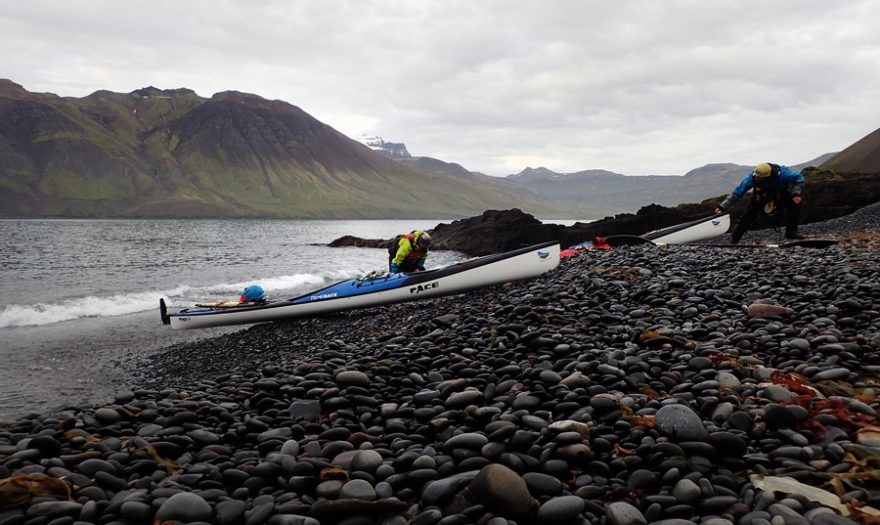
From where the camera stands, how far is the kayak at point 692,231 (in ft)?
59.9

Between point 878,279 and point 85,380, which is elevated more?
point 878,279

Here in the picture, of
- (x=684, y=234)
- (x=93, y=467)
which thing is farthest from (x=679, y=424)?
(x=684, y=234)

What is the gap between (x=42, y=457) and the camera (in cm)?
475

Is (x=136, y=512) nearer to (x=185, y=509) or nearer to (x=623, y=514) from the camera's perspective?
(x=185, y=509)

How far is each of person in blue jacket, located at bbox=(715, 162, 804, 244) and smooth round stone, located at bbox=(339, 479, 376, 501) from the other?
15264mm

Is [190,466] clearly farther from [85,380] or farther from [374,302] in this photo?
[374,302]

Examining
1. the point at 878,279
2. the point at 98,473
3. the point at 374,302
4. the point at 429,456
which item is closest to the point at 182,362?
the point at 374,302

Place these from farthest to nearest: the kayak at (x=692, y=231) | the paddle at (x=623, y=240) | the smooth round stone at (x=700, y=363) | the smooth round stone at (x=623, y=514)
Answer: the kayak at (x=692, y=231), the paddle at (x=623, y=240), the smooth round stone at (x=700, y=363), the smooth round stone at (x=623, y=514)

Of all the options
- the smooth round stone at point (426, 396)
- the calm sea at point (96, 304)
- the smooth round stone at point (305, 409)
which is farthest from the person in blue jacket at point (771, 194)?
the calm sea at point (96, 304)

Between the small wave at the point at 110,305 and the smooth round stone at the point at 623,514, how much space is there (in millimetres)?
17816

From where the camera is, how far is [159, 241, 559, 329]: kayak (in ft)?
40.0

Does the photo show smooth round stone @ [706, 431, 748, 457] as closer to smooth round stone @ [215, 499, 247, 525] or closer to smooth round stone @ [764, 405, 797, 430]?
smooth round stone @ [764, 405, 797, 430]

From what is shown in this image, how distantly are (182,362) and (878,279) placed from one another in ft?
40.9

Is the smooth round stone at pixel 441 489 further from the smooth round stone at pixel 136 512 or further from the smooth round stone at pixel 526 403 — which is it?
the smooth round stone at pixel 136 512
